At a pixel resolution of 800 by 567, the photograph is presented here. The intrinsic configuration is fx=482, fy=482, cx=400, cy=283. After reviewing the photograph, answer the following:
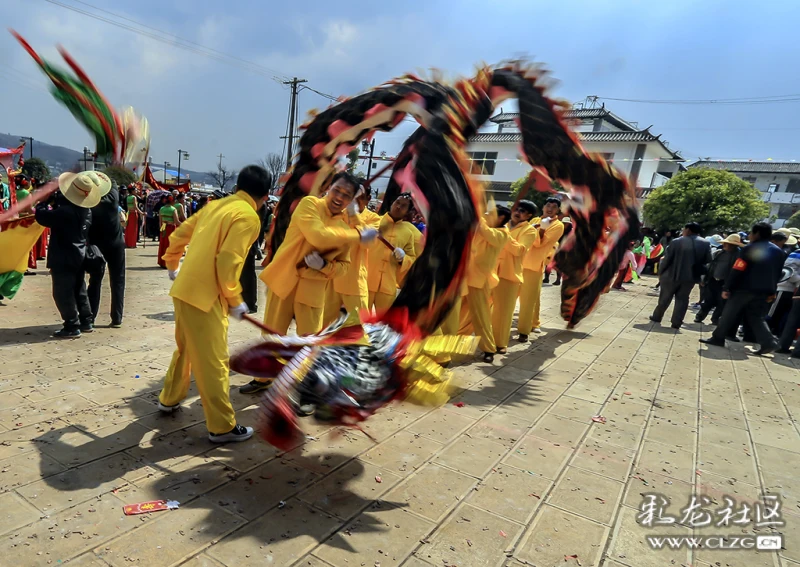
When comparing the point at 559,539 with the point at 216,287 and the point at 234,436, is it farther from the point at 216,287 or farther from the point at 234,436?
the point at 216,287

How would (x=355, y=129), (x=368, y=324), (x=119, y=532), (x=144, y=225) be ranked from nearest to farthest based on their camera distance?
(x=119, y=532) → (x=368, y=324) → (x=355, y=129) → (x=144, y=225)

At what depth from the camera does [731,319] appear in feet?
22.0

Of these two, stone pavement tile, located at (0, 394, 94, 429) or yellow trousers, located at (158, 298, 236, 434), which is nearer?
yellow trousers, located at (158, 298, 236, 434)

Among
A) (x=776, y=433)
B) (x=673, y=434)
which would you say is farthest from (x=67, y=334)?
(x=776, y=433)

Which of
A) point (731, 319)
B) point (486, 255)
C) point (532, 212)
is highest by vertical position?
point (532, 212)

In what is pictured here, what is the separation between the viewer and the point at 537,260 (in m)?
6.01

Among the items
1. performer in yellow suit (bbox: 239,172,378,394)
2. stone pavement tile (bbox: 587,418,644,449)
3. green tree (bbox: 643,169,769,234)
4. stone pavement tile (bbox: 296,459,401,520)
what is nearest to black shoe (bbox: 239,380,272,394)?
performer in yellow suit (bbox: 239,172,378,394)

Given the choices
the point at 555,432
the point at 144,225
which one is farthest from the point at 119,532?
the point at 144,225

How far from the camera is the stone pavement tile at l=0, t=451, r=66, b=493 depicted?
7.62ft

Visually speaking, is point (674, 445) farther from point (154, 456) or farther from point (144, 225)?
point (144, 225)

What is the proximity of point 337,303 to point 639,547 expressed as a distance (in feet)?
8.63

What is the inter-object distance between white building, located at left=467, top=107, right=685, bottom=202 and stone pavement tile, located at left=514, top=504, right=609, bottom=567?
1820 mm

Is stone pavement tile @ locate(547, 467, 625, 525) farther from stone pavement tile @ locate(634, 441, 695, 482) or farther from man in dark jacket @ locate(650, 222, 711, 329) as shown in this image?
man in dark jacket @ locate(650, 222, 711, 329)

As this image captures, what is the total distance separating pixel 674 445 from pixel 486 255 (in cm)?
228
